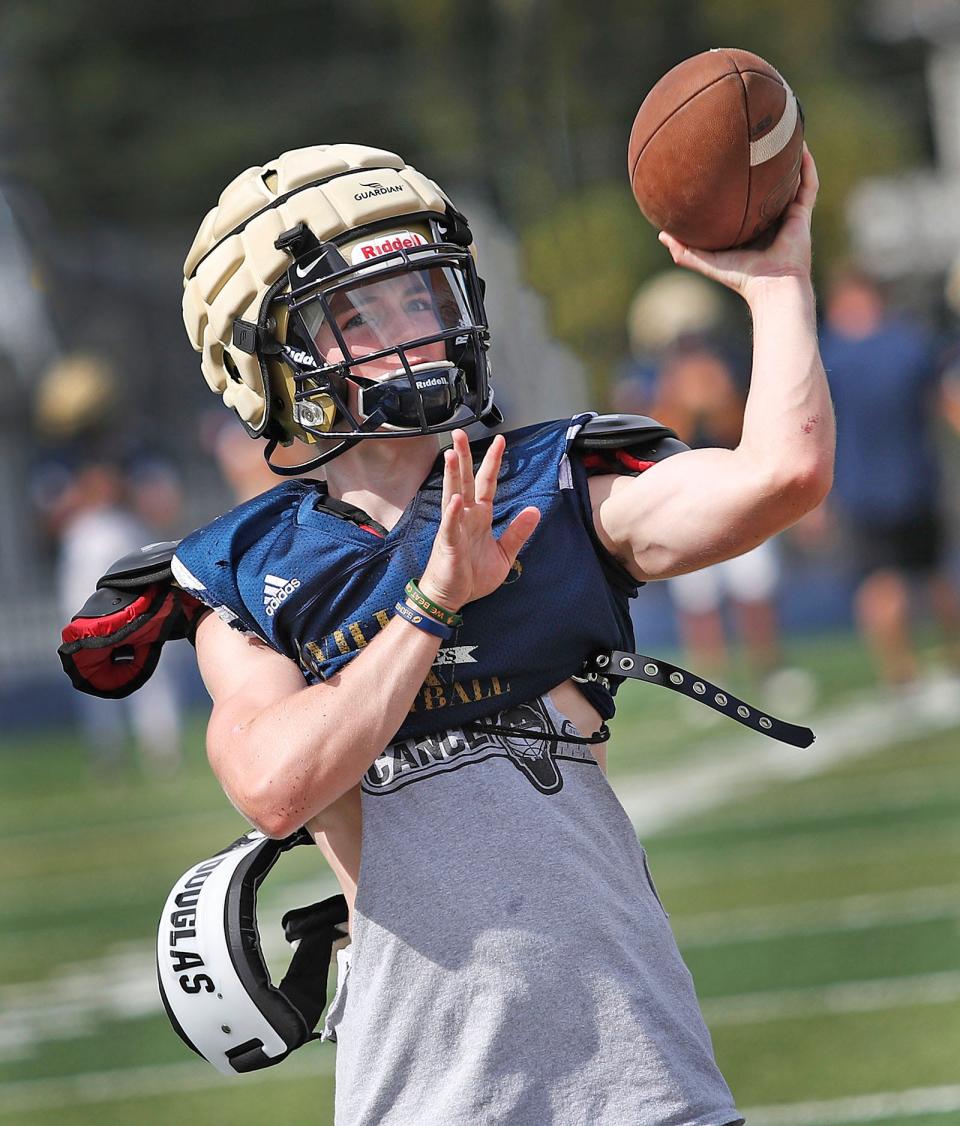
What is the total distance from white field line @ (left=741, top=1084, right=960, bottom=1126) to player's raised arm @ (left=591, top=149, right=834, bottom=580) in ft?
7.69

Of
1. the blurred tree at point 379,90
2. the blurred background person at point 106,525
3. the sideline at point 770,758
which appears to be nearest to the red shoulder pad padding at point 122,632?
the sideline at point 770,758

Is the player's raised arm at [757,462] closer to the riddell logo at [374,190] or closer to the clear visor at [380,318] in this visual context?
the clear visor at [380,318]

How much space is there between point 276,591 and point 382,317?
1.19 ft

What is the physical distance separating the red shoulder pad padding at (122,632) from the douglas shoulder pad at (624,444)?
56 centimetres

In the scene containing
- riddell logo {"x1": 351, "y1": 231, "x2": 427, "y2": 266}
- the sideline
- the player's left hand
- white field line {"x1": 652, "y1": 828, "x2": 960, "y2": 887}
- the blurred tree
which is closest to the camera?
the player's left hand

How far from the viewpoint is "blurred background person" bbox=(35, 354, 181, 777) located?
12.3m

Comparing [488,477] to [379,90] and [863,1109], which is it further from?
[379,90]

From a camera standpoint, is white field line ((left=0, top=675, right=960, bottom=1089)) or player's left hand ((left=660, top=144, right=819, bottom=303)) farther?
white field line ((left=0, top=675, right=960, bottom=1089))

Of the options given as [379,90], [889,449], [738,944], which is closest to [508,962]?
[738,944]

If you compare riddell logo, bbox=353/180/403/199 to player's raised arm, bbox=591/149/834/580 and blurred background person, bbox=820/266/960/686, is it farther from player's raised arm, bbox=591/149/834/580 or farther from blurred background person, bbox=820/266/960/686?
blurred background person, bbox=820/266/960/686

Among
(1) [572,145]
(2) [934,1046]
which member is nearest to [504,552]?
(2) [934,1046]

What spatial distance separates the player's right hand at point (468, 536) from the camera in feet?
7.04

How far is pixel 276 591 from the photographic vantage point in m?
2.36

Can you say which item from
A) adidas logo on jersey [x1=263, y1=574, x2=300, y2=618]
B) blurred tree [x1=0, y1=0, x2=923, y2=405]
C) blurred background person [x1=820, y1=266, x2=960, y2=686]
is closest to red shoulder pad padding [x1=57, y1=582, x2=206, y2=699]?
adidas logo on jersey [x1=263, y1=574, x2=300, y2=618]
